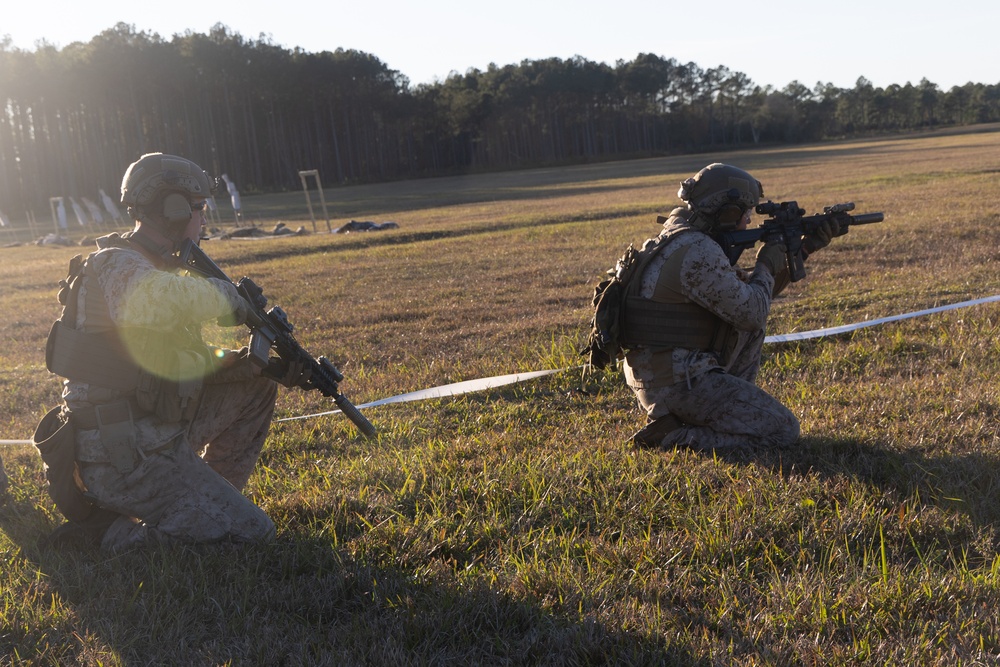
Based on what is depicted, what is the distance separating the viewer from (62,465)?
422 cm

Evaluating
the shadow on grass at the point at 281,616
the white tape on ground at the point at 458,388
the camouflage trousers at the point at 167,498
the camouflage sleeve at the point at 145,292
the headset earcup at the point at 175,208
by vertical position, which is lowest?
the shadow on grass at the point at 281,616

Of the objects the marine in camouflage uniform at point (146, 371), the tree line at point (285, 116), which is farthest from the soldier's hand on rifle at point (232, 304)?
the tree line at point (285, 116)

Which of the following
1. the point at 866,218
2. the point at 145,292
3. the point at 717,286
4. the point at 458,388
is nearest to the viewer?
the point at 145,292

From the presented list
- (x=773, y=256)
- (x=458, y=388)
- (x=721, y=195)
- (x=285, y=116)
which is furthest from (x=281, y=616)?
(x=285, y=116)

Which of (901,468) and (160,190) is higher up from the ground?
(160,190)

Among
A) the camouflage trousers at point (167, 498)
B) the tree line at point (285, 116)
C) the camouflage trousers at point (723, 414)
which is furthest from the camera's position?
the tree line at point (285, 116)

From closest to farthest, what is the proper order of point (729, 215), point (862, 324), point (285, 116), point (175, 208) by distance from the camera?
point (175, 208) < point (729, 215) < point (862, 324) < point (285, 116)

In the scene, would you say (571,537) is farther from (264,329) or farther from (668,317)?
(264,329)

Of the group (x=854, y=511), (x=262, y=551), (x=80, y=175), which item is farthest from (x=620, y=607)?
(x=80, y=175)

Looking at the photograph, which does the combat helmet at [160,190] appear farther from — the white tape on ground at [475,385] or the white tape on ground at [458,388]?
the white tape on ground at [458,388]

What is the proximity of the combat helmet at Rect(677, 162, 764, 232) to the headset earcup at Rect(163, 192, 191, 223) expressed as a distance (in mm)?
2700

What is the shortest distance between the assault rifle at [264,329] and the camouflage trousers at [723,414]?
1.96 metres

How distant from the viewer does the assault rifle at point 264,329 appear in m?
4.38

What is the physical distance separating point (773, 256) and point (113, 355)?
12.2 feet
